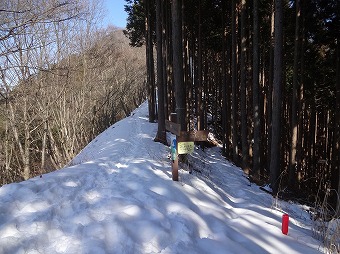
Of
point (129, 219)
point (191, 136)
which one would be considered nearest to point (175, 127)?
point (191, 136)

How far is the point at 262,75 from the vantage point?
15992mm

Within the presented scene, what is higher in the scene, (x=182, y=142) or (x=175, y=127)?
(x=175, y=127)

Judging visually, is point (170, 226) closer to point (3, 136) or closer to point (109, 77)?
point (3, 136)

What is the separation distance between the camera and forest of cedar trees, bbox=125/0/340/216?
9750 millimetres

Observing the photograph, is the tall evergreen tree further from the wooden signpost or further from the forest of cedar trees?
the wooden signpost

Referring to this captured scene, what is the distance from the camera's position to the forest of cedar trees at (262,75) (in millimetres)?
9750

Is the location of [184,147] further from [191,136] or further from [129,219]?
Result: [129,219]

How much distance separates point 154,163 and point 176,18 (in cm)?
413

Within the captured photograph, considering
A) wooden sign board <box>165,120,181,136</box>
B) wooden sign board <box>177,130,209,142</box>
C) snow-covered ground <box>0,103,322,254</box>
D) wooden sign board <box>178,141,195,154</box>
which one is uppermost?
wooden sign board <box>165,120,181,136</box>

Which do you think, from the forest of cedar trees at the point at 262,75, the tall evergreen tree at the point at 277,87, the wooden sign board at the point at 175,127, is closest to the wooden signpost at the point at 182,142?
the wooden sign board at the point at 175,127

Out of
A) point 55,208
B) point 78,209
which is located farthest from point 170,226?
point 55,208

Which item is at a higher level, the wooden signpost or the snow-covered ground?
the wooden signpost

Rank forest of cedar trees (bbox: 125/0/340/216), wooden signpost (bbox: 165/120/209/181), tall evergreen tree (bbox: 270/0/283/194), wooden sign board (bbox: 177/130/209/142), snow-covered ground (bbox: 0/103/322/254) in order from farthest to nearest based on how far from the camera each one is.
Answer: forest of cedar trees (bbox: 125/0/340/216), tall evergreen tree (bbox: 270/0/283/194), wooden sign board (bbox: 177/130/209/142), wooden signpost (bbox: 165/120/209/181), snow-covered ground (bbox: 0/103/322/254)

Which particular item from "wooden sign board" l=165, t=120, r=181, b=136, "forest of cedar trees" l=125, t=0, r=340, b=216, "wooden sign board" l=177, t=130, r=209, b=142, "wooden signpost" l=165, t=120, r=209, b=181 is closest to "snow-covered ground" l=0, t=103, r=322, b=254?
"wooden signpost" l=165, t=120, r=209, b=181
